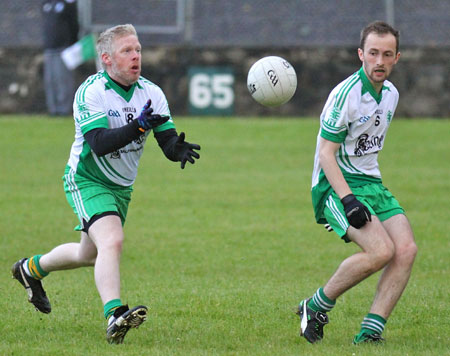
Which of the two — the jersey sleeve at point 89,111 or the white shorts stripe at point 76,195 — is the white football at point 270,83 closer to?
the jersey sleeve at point 89,111

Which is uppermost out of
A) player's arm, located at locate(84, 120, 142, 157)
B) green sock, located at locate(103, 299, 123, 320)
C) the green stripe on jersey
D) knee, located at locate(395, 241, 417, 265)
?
the green stripe on jersey

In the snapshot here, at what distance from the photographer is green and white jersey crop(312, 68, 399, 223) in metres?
6.00

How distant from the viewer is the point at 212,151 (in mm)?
17094

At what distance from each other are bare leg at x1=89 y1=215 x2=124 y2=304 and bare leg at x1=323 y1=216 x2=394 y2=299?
1381 millimetres

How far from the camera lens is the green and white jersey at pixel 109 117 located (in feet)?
20.4

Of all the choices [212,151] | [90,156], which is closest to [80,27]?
[212,151]

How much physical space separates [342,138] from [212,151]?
11.1 metres

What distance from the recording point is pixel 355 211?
5.73 metres

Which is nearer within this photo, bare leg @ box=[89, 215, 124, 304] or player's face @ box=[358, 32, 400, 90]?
bare leg @ box=[89, 215, 124, 304]

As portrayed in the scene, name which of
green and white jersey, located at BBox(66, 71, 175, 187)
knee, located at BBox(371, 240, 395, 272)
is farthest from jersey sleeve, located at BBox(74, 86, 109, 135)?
knee, located at BBox(371, 240, 395, 272)

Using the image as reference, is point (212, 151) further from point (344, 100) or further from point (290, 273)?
point (344, 100)

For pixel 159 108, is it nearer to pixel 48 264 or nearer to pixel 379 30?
pixel 48 264

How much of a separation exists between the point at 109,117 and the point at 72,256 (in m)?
1.07

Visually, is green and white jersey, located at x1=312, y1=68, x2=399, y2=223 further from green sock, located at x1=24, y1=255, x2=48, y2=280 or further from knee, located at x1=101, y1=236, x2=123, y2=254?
green sock, located at x1=24, y1=255, x2=48, y2=280
